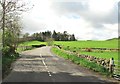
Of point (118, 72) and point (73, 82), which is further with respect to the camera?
point (118, 72)

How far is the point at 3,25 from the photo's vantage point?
29.7 metres

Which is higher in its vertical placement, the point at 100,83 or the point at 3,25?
the point at 3,25

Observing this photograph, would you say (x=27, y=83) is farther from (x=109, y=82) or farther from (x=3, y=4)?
(x=3, y=4)

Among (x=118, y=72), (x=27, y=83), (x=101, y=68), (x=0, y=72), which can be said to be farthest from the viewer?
(x=101, y=68)

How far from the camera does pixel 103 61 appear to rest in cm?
2927

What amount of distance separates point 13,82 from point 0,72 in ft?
9.54

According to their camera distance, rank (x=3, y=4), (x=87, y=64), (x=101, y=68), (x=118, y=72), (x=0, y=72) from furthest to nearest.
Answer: (x=87, y=64) < (x=3, y=4) < (x=101, y=68) < (x=118, y=72) < (x=0, y=72)

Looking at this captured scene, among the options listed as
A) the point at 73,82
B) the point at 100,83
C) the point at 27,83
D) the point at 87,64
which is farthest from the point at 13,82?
the point at 87,64

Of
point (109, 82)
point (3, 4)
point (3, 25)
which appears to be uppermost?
point (3, 4)

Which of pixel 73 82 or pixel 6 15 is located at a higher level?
pixel 6 15

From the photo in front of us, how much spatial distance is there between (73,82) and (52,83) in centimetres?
149

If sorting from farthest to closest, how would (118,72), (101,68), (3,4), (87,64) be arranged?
(87,64)
(3,4)
(101,68)
(118,72)

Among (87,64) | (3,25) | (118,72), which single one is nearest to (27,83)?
(118,72)

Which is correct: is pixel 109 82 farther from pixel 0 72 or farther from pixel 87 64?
pixel 87 64
